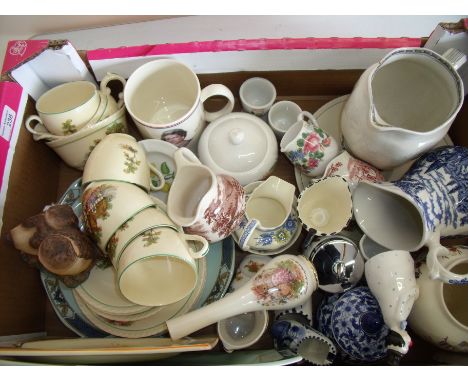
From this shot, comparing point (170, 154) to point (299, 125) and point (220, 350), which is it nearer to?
point (299, 125)

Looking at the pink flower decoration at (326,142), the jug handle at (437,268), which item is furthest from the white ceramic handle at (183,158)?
the jug handle at (437,268)

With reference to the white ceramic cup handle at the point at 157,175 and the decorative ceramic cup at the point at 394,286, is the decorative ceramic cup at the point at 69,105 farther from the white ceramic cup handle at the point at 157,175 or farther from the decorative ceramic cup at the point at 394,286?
the decorative ceramic cup at the point at 394,286

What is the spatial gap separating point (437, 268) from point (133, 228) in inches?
15.3

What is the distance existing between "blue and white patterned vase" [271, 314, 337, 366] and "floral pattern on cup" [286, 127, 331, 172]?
0.24m

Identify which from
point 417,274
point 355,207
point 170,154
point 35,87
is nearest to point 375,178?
point 355,207

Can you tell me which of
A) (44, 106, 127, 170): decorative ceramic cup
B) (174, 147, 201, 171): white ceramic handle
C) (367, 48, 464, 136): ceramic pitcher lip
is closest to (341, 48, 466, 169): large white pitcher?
(367, 48, 464, 136): ceramic pitcher lip

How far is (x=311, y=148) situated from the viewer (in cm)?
72

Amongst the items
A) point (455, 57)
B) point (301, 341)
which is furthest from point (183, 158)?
point (455, 57)

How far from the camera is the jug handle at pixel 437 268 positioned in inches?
21.5

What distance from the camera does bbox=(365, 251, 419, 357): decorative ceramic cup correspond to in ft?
1.88

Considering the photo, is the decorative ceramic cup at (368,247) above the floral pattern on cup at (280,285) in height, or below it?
below

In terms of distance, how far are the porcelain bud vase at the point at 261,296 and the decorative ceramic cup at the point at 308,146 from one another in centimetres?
18

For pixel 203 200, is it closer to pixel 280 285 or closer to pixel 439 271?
pixel 280 285

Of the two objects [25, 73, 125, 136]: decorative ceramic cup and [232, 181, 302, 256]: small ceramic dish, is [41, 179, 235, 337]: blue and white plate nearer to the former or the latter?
[232, 181, 302, 256]: small ceramic dish
